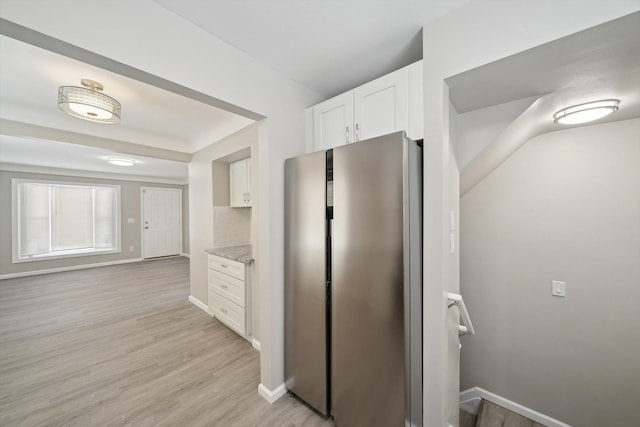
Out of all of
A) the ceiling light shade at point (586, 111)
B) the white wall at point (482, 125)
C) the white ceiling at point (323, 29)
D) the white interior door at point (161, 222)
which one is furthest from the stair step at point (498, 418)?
the white interior door at point (161, 222)

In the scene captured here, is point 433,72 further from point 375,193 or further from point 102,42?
point 102,42

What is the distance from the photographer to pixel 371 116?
156 centimetres

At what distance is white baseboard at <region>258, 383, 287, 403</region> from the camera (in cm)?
179

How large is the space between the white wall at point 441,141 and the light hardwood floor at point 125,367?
37.9 inches

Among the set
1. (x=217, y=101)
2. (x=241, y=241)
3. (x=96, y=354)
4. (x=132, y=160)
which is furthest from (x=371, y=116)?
(x=132, y=160)

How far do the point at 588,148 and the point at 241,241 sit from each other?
13.1 ft

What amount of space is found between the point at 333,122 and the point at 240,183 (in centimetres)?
194

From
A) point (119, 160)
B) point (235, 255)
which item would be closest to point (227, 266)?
point (235, 255)

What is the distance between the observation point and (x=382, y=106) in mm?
1505

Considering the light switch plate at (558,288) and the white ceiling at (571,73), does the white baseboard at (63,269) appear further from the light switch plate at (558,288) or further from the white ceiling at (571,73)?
the light switch plate at (558,288)

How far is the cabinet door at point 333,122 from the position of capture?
169 cm

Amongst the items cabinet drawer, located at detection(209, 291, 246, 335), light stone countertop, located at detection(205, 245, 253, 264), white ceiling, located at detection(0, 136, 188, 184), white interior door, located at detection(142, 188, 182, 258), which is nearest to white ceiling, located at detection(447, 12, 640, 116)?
light stone countertop, located at detection(205, 245, 253, 264)

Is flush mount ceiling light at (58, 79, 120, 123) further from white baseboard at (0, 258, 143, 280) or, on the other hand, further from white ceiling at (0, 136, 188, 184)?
white baseboard at (0, 258, 143, 280)

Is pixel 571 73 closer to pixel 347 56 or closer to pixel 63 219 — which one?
pixel 347 56
